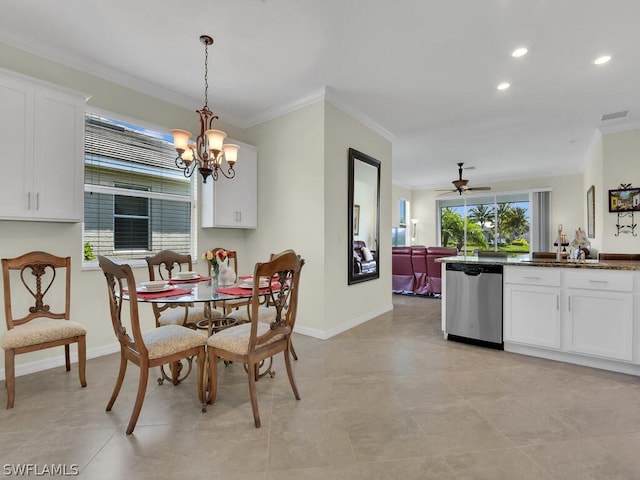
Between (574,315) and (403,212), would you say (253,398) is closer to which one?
(574,315)

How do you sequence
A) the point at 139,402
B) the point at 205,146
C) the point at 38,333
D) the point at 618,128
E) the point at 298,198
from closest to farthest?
the point at 139,402
the point at 38,333
the point at 205,146
the point at 298,198
the point at 618,128

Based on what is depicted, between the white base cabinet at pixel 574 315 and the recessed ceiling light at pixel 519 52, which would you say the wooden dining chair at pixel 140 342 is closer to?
the white base cabinet at pixel 574 315

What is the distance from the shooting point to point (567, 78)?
3.27m

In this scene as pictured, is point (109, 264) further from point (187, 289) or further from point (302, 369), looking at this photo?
point (302, 369)

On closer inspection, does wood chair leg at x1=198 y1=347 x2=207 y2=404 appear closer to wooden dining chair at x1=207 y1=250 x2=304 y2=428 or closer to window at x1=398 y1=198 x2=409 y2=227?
wooden dining chair at x1=207 y1=250 x2=304 y2=428

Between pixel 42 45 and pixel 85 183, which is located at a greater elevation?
pixel 42 45

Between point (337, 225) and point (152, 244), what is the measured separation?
84.0 inches

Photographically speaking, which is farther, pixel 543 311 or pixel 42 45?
pixel 543 311

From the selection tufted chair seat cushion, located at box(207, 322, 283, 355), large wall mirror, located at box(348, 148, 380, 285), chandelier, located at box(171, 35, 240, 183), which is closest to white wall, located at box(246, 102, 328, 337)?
large wall mirror, located at box(348, 148, 380, 285)

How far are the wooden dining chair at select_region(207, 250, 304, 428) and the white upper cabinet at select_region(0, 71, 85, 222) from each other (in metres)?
1.85

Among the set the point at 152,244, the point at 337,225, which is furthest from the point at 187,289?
the point at 337,225

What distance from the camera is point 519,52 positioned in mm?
2826

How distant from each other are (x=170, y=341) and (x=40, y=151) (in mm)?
1985

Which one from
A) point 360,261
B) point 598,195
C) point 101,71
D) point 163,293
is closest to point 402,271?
point 360,261
